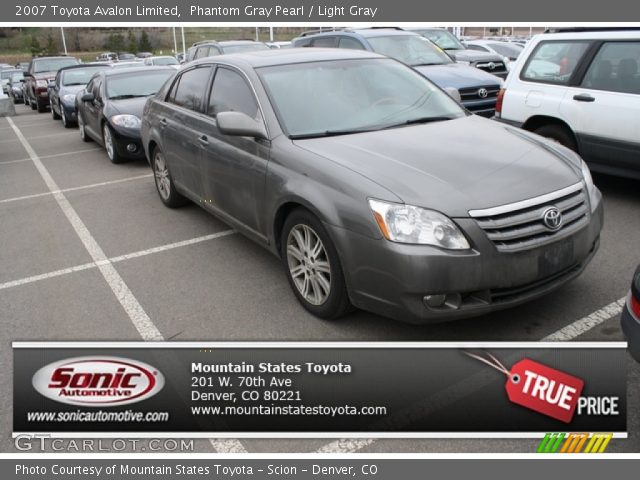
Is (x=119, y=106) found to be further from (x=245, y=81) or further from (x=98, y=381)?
(x=98, y=381)

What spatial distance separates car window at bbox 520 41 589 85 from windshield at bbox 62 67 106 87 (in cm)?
1129

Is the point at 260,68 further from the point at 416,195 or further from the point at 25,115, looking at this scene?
the point at 25,115

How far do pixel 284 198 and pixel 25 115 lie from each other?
18.1 metres

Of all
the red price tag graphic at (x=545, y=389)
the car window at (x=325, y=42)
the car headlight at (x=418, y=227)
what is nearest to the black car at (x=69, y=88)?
the car window at (x=325, y=42)

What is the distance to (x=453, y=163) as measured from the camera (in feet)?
12.4

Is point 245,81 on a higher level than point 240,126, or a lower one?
higher

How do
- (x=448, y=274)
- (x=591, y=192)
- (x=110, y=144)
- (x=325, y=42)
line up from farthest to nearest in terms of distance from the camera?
(x=325, y=42), (x=110, y=144), (x=591, y=192), (x=448, y=274)

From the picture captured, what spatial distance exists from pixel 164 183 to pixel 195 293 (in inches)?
97.2

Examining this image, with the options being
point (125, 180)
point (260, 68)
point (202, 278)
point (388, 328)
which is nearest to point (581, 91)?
point (260, 68)

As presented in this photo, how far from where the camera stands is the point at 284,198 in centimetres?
407

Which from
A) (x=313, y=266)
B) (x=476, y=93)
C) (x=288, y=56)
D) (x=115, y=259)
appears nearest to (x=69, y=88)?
(x=476, y=93)

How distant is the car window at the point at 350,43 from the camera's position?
10523 mm

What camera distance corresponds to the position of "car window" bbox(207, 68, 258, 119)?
467 cm

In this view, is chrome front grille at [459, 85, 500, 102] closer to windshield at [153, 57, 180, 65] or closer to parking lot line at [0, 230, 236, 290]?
parking lot line at [0, 230, 236, 290]
